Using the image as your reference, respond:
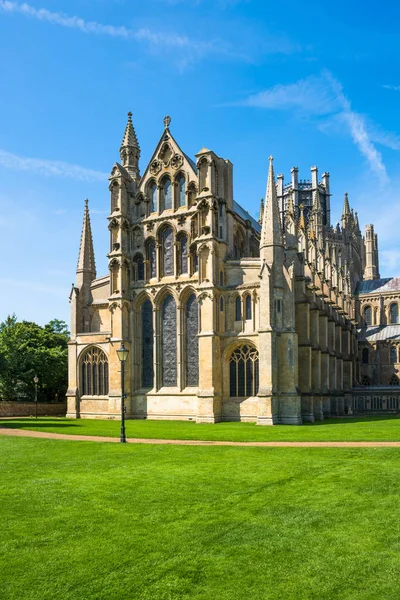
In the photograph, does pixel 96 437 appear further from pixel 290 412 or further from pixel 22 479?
pixel 290 412

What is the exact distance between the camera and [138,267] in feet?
148

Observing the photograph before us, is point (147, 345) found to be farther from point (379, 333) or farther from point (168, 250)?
point (379, 333)

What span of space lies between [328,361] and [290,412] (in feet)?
33.6

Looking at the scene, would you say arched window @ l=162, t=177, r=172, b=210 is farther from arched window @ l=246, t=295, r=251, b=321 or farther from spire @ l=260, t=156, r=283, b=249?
arched window @ l=246, t=295, r=251, b=321

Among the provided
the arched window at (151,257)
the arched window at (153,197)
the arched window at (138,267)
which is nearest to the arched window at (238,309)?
the arched window at (151,257)

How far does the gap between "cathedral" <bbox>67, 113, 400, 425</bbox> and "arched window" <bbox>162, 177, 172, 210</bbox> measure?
0.08 metres

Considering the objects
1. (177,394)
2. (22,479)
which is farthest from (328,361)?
(22,479)

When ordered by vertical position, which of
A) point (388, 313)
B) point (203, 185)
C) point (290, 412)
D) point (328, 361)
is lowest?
point (290, 412)

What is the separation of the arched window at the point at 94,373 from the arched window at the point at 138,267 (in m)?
6.69

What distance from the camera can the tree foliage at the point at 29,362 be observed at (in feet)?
163

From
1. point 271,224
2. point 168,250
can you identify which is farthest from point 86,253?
point 271,224

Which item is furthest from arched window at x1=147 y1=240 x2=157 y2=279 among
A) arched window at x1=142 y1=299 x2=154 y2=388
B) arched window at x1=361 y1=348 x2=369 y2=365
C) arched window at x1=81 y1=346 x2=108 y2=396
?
arched window at x1=361 y1=348 x2=369 y2=365

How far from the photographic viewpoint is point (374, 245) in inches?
3765

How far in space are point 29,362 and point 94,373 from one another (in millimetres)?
8192
